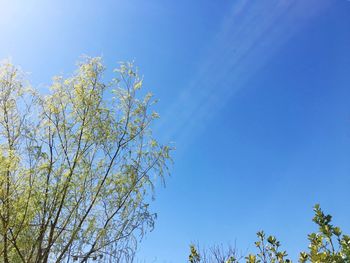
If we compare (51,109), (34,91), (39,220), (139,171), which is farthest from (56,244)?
(34,91)

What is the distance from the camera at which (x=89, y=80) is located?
4387 millimetres

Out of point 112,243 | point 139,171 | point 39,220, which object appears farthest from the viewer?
point 139,171

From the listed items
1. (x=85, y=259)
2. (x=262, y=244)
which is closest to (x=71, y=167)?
(x=85, y=259)

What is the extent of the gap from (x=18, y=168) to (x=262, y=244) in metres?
2.60

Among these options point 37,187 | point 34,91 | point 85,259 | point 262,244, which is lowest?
point 262,244

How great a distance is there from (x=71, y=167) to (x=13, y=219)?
76 centimetres

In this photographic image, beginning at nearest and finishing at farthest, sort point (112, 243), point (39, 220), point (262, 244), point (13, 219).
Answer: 1. point (262, 244)
2. point (13, 219)
3. point (39, 220)
4. point (112, 243)

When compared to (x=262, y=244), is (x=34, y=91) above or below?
above

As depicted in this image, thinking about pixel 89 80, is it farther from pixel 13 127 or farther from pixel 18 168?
pixel 18 168

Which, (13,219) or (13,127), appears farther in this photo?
(13,127)

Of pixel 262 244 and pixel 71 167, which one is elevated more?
pixel 71 167

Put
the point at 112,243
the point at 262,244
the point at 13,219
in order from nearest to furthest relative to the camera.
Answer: the point at 262,244
the point at 13,219
the point at 112,243

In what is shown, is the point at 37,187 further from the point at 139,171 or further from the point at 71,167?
the point at 139,171

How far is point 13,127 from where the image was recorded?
4023 millimetres
